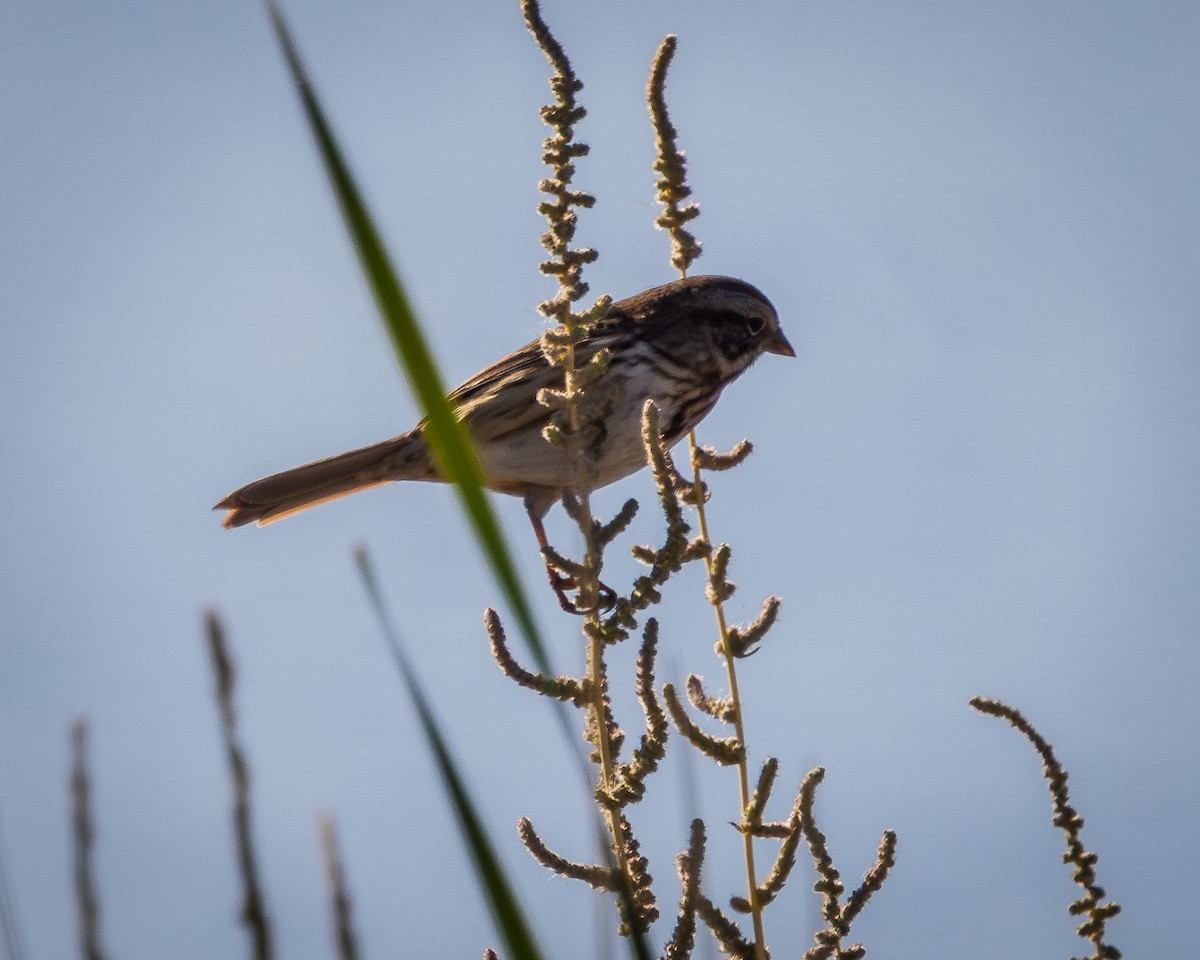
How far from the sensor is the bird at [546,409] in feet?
20.8

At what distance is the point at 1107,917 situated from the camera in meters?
2.05

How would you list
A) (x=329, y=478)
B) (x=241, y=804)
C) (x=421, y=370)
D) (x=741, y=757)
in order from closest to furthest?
A: (x=241, y=804) → (x=421, y=370) → (x=741, y=757) → (x=329, y=478)

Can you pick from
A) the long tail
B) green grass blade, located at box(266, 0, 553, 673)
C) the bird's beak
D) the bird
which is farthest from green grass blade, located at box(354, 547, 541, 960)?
the bird's beak

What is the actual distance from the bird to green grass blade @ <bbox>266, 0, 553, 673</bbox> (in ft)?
14.7

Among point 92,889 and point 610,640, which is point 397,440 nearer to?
point 610,640

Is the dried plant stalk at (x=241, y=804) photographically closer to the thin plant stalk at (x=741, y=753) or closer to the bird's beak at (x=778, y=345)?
the thin plant stalk at (x=741, y=753)

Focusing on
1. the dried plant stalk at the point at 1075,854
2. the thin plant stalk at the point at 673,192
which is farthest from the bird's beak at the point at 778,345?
the dried plant stalk at the point at 1075,854

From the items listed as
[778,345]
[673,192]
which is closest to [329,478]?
[778,345]

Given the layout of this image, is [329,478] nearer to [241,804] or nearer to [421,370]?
[421,370]

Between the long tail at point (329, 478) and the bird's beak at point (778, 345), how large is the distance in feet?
5.76

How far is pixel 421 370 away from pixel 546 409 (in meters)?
5.00

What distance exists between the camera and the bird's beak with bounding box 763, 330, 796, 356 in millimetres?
7332

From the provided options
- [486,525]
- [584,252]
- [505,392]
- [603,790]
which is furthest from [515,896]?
[505,392]

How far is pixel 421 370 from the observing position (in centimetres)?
131
